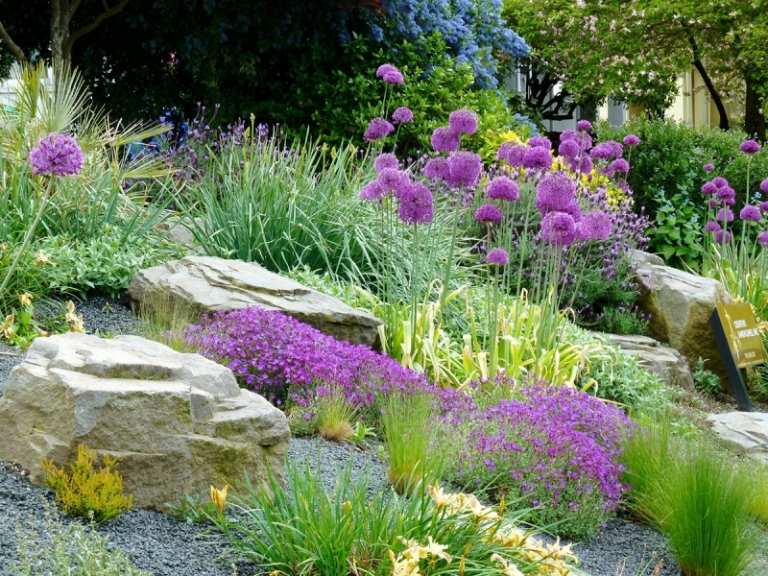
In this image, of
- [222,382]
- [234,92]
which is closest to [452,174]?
[222,382]

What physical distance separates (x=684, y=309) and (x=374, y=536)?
557cm

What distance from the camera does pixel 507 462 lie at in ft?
14.1

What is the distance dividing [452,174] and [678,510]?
222cm

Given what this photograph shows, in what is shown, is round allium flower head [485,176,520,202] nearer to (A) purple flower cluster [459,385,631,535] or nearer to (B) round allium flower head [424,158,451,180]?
(B) round allium flower head [424,158,451,180]

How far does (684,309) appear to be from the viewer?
832cm

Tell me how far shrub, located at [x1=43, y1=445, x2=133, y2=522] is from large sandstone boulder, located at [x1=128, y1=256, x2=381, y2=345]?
233 cm

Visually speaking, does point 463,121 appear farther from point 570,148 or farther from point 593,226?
point 570,148

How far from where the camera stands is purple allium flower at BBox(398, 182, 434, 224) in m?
5.51

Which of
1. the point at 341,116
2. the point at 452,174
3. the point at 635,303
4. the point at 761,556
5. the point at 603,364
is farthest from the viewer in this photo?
the point at 341,116

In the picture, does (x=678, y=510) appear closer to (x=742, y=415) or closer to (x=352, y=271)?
(x=742, y=415)

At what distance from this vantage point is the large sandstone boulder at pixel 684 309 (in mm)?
8281

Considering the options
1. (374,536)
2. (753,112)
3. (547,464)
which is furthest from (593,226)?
(753,112)

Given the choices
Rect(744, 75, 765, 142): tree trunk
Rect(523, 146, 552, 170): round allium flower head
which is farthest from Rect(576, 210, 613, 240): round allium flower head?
Rect(744, 75, 765, 142): tree trunk

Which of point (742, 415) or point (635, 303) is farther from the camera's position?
point (635, 303)
